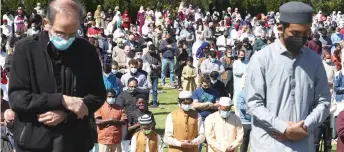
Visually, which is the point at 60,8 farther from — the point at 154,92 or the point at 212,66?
the point at 154,92

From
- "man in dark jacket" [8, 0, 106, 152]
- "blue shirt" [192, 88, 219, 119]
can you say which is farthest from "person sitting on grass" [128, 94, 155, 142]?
"man in dark jacket" [8, 0, 106, 152]

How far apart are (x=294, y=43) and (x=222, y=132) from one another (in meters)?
6.56

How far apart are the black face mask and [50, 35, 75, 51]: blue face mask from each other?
149 centimetres

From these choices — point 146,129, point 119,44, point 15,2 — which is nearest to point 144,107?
point 146,129

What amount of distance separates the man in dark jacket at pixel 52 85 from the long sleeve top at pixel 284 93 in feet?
3.95

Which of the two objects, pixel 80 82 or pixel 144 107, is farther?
pixel 144 107

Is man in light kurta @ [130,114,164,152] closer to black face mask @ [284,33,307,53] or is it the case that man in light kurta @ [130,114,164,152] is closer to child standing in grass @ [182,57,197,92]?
black face mask @ [284,33,307,53]

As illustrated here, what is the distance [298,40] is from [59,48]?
1576mm

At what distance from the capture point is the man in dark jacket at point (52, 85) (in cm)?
389

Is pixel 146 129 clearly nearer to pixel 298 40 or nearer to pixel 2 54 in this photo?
pixel 298 40

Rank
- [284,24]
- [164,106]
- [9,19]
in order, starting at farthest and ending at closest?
[9,19]
[164,106]
[284,24]

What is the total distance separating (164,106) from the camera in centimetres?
1853

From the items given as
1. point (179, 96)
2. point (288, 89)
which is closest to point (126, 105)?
point (179, 96)

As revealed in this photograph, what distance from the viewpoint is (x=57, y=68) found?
3.94 meters
